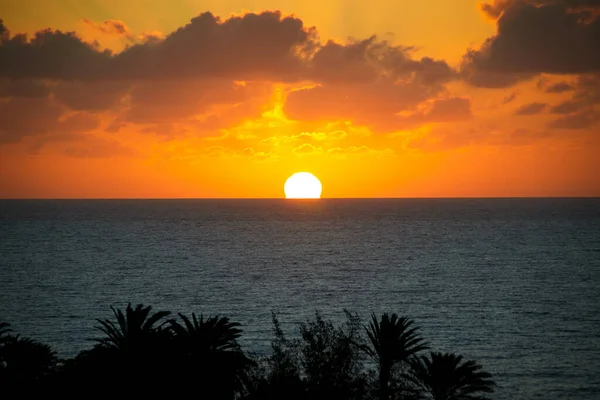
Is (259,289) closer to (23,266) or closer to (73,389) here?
(23,266)

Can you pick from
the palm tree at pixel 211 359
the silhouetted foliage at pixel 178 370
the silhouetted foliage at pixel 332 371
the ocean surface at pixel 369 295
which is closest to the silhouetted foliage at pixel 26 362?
the silhouetted foliage at pixel 178 370

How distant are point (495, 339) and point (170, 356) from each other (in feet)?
176

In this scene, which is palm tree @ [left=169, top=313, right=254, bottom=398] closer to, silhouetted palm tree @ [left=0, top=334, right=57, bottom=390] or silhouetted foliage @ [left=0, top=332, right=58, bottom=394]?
silhouetted foliage @ [left=0, top=332, right=58, bottom=394]

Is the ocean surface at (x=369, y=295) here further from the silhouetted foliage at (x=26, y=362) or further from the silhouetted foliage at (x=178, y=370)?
the silhouetted foliage at (x=26, y=362)

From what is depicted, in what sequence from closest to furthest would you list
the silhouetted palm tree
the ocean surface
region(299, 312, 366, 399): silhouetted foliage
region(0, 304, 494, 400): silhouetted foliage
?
region(0, 304, 494, 400): silhouetted foliage
region(299, 312, 366, 399): silhouetted foliage
the silhouetted palm tree
the ocean surface

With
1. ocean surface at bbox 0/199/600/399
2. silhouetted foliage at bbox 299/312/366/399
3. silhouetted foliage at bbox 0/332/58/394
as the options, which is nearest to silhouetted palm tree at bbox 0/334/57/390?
silhouetted foliage at bbox 0/332/58/394

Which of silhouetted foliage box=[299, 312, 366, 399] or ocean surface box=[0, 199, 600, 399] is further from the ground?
silhouetted foliage box=[299, 312, 366, 399]

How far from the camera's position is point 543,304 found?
107 m

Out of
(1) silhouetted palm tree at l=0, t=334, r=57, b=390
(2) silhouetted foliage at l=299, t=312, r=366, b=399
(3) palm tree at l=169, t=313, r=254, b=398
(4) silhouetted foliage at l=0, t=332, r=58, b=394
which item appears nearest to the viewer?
(3) palm tree at l=169, t=313, r=254, b=398

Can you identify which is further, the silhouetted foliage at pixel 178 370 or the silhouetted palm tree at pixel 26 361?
the silhouetted palm tree at pixel 26 361

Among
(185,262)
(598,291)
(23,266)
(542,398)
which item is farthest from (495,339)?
(23,266)

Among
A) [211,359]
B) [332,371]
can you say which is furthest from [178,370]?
[332,371]

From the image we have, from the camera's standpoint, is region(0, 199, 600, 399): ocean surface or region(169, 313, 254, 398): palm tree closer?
region(169, 313, 254, 398): palm tree

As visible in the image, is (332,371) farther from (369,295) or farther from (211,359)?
(369,295)
